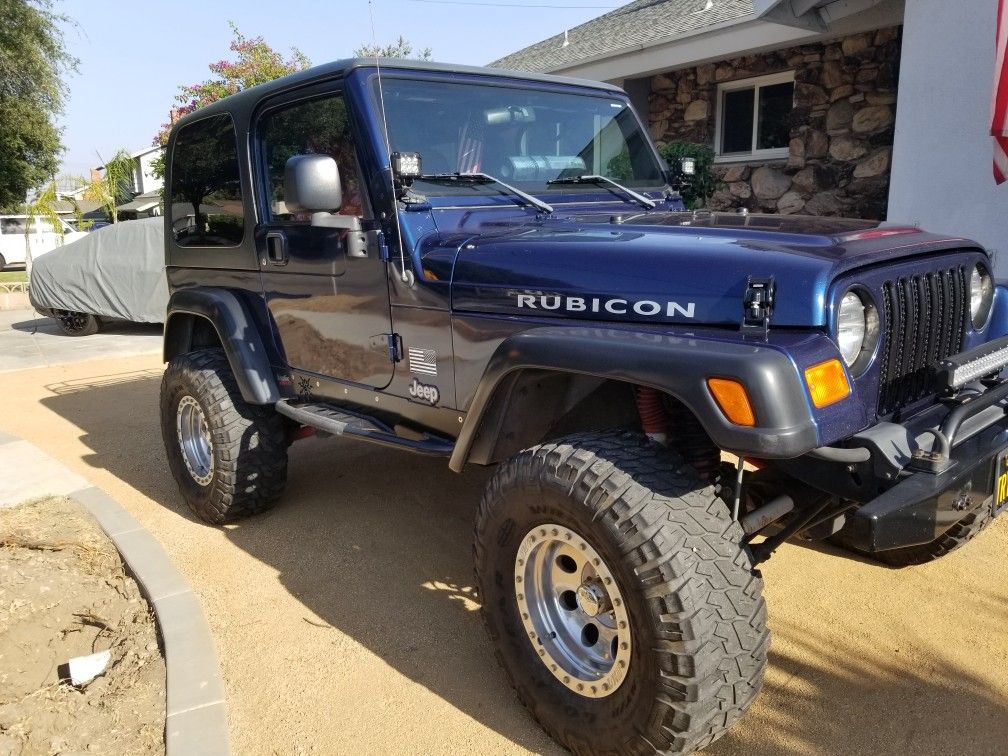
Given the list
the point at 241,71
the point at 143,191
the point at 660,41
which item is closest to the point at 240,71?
the point at 241,71

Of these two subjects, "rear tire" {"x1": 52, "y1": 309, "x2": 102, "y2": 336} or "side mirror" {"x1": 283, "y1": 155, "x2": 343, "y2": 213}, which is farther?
"rear tire" {"x1": 52, "y1": 309, "x2": 102, "y2": 336}

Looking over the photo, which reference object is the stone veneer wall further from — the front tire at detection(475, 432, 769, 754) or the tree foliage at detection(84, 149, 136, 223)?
the tree foliage at detection(84, 149, 136, 223)

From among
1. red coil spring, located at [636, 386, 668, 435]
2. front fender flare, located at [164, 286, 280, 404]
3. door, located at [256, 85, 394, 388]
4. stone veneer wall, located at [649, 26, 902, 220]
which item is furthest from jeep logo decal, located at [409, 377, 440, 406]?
stone veneer wall, located at [649, 26, 902, 220]

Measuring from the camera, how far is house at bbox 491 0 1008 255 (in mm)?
6375

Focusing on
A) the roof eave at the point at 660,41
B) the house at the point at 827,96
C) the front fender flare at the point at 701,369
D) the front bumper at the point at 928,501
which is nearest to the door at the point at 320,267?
the front fender flare at the point at 701,369

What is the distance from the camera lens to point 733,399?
200 cm

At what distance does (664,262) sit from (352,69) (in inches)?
63.3

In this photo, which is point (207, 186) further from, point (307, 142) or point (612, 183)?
point (612, 183)

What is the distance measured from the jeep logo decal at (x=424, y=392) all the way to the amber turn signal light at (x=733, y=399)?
1297mm

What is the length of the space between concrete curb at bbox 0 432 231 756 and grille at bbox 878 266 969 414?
236 cm

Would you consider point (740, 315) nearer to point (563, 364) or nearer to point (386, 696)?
point (563, 364)

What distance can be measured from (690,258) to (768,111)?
8.07m

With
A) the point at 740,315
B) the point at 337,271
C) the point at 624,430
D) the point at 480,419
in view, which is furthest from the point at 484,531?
the point at 337,271

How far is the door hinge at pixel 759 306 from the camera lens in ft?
6.96
